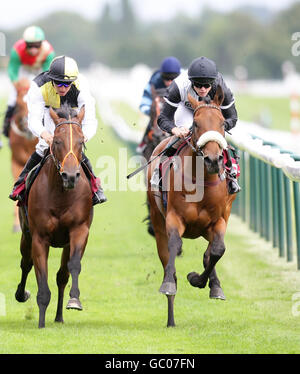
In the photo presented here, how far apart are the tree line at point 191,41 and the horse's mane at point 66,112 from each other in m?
73.6

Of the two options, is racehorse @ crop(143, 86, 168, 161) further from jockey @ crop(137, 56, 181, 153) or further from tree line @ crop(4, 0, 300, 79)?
tree line @ crop(4, 0, 300, 79)

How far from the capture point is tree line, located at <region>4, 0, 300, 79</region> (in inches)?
4031

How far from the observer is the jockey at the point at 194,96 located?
313 inches

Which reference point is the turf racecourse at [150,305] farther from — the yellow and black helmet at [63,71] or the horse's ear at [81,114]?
the yellow and black helmet at [63,71]

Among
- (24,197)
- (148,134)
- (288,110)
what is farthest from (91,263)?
(288,110)

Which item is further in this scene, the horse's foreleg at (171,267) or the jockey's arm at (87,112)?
the jockey's arm at (87,112)

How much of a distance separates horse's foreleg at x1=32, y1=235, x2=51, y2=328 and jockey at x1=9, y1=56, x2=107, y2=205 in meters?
0.60

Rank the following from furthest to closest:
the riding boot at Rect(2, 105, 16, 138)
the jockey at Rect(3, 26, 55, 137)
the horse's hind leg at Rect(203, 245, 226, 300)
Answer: the riding boot at Rect(2, 105, 16, 138) → the jockey at Rect(3, 26, 55, 137) → the horse's hind leg at Rect(203, 245, 226, 300)

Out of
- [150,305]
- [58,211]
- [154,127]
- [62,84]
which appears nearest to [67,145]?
[58,211]

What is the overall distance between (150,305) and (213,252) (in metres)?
1.41

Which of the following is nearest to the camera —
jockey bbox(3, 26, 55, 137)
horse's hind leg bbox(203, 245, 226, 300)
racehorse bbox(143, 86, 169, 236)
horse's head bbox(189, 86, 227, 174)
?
horse's head bbox(189, 86, 227, 174)

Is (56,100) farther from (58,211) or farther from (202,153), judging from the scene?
(202,153)

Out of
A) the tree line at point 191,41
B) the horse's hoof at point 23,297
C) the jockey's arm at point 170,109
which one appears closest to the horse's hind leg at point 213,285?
the jockey's arm at point 170,109

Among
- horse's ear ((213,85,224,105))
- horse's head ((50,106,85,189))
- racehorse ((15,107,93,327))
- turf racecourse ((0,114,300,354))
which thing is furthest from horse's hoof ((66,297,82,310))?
horse's ear ((213,85,224,105))
